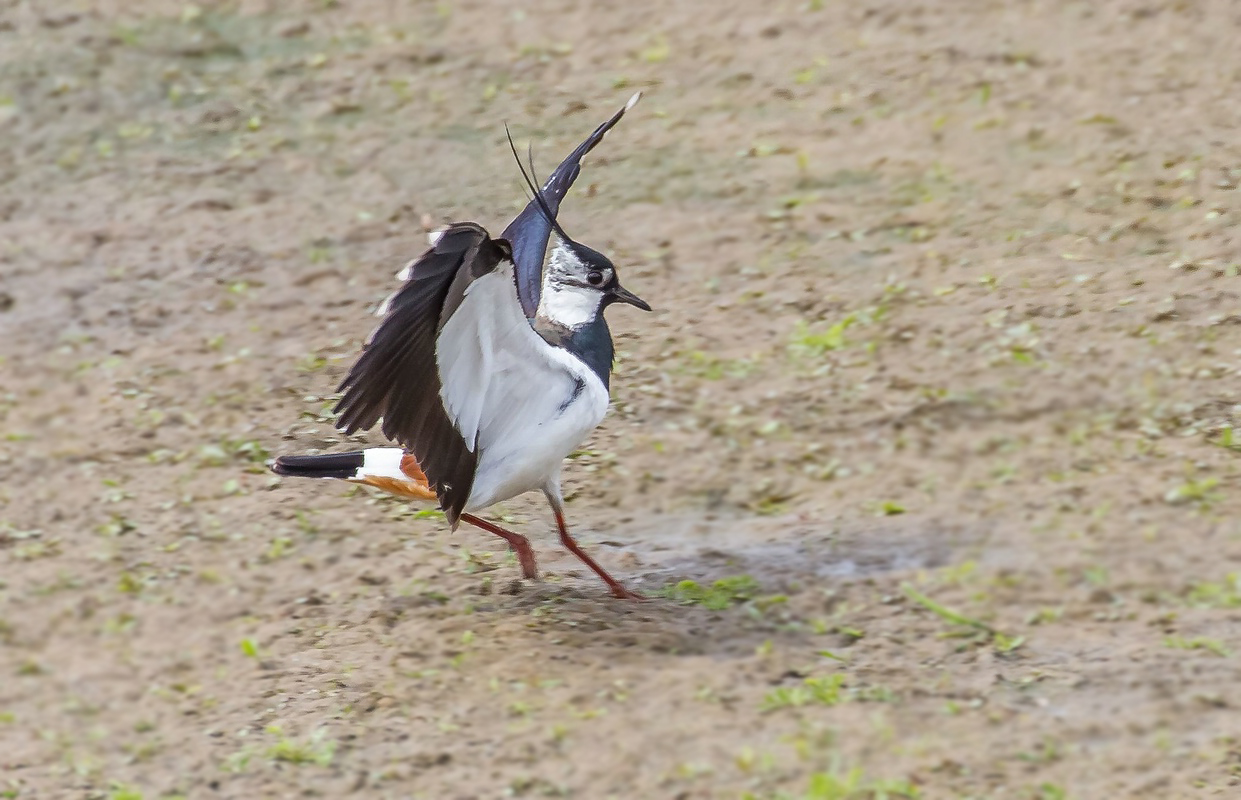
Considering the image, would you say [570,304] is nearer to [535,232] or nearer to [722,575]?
[535,232]

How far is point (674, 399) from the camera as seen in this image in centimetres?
695

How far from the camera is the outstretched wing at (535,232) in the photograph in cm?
611

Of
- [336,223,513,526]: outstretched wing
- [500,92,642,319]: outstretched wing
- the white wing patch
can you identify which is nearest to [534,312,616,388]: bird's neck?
[500,92,642,319]: outstretched wing

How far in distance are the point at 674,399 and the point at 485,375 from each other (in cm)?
189

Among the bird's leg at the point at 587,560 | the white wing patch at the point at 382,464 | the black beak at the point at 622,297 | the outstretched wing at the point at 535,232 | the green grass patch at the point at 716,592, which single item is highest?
the outstretched wing at the point at 535,232

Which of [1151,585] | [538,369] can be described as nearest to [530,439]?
[538,369]

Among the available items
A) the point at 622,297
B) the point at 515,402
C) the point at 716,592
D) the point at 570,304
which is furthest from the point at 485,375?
the point at 716,592

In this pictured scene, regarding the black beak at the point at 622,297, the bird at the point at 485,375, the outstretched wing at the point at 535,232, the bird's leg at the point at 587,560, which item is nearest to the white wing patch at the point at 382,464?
the bird at the point at 485,375

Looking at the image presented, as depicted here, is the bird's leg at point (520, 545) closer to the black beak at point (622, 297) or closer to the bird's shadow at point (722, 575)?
the bird's shadow at point (722, 575)

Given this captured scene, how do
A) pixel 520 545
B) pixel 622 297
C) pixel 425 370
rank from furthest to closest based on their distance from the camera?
pixel 622 297, pixel 520 545, pixel 425 370

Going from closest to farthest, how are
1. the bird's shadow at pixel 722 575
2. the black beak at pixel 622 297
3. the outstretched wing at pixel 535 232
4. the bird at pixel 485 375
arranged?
the bird at pixel 485 375
the bird's shadow at pixel 722 575
the black beak at pixel 622 297
the outstretched wing at pixel 535 232

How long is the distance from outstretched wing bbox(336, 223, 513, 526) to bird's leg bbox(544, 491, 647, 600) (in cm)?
35

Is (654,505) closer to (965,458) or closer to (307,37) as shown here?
(965,458)

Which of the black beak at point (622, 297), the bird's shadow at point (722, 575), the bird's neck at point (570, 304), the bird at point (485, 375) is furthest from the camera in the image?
the black beak at point (622, 297)
